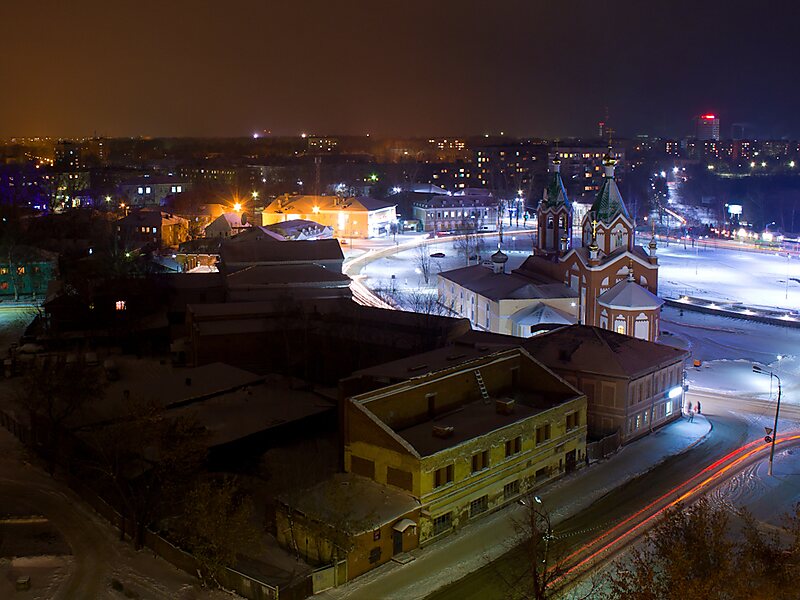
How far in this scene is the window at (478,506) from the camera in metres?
19.2

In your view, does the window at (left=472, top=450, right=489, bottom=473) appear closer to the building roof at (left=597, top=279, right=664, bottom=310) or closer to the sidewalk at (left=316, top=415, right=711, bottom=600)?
the sidewalk at (left=316, top=415, right=711, bottom=600)

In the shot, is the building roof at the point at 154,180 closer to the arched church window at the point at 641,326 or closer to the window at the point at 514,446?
the arched church window at the point at 641,326

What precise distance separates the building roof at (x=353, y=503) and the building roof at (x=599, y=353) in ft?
29.8

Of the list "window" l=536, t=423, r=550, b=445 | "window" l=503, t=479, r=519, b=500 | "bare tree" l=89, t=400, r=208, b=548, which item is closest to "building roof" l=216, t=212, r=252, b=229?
"bare tree" l=89, t=400, r=208, b=548

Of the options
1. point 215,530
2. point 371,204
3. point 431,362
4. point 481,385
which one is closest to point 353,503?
point 215,530

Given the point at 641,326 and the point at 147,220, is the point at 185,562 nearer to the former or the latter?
the point at 641,326

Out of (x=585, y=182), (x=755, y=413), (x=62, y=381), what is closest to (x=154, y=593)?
(x=62, y=381)

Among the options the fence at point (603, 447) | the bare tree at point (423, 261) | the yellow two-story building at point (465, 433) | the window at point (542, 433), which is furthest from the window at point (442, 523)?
the bare tree at point (423, 261)

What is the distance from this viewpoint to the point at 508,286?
120 ft

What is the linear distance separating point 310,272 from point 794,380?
68.1 feet

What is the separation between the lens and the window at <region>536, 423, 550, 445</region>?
69.0 ft

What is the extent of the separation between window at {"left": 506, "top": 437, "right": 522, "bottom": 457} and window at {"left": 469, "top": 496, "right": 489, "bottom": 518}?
125cm

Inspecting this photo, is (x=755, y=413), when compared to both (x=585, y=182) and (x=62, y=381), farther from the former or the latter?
(x=585, y=182)

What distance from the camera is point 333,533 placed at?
16.6 m
